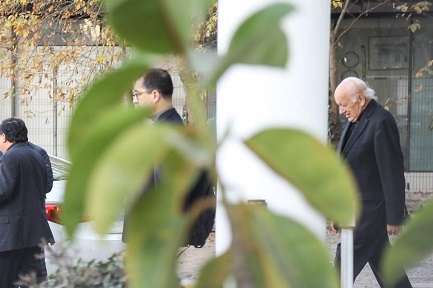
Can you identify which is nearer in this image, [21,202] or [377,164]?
[377,164]

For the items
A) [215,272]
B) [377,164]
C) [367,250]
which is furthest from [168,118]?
[367,250]

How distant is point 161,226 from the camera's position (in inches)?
33.9

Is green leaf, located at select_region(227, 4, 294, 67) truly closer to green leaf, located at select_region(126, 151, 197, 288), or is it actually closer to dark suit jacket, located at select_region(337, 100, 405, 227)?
green leaf, located at select_region(126, 151, 197, 288)

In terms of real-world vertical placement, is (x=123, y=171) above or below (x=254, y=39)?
below

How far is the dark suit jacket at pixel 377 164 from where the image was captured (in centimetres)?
620

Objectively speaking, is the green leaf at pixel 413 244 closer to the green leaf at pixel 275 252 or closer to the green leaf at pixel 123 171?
the green leaf at pixel 275 252

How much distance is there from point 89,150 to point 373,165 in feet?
18.8

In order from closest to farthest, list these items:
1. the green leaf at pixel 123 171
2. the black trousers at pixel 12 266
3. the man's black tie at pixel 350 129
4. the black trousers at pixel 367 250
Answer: the green leaf at pixel 123 171 < the black trousers at pixel 367 250 < the man's black tie at pixel 350 129 < the black trousers at pixel 12 266

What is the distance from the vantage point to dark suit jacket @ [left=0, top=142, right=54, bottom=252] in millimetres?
7734

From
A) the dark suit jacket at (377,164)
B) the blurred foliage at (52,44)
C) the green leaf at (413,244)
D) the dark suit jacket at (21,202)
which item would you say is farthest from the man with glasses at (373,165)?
the blurred foliage at (52,44)

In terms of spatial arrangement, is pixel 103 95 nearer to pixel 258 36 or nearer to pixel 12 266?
pixel 258 36

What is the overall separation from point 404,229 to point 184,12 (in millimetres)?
312

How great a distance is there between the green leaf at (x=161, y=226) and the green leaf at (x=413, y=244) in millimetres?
214

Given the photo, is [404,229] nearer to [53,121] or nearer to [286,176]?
[286,176]
